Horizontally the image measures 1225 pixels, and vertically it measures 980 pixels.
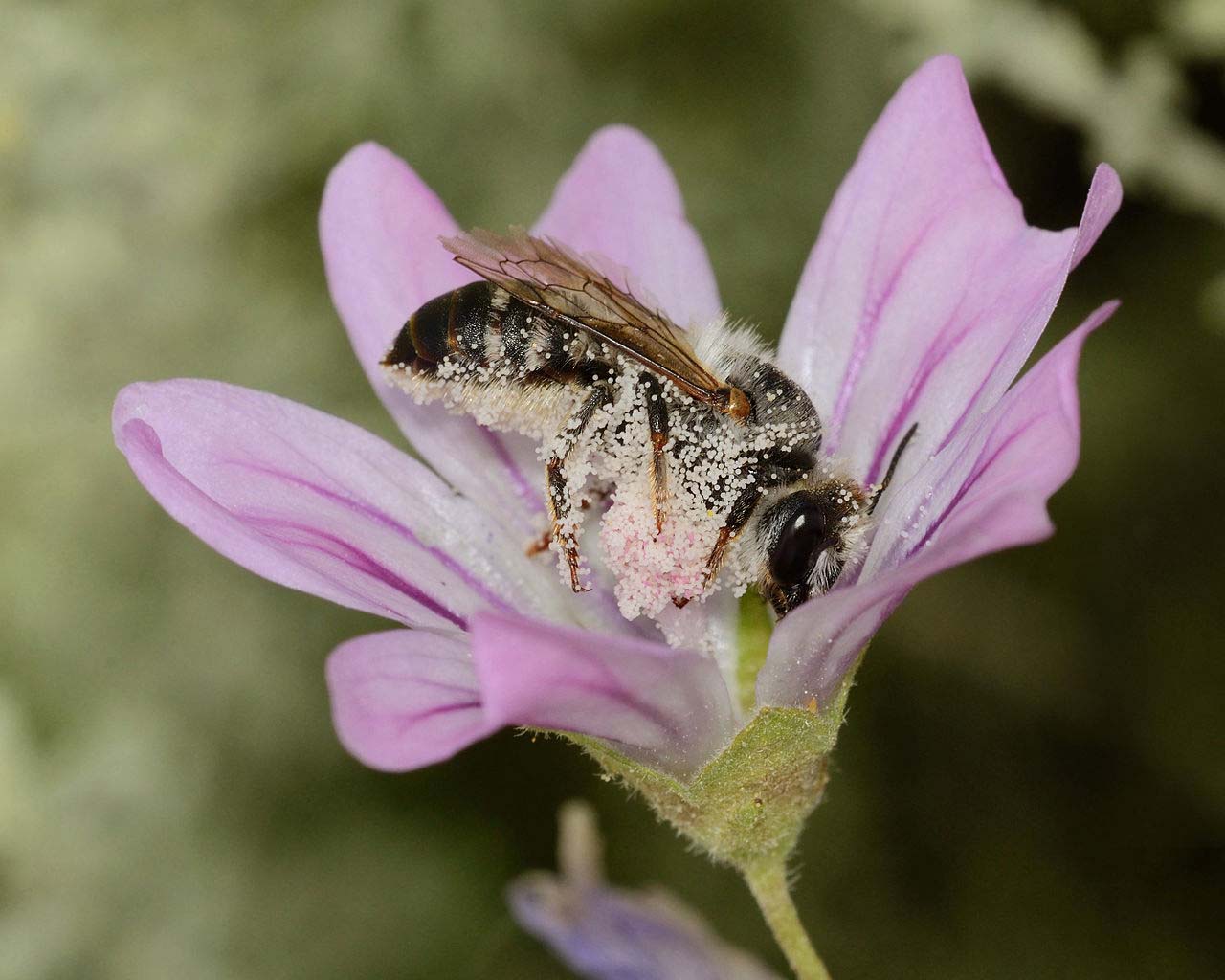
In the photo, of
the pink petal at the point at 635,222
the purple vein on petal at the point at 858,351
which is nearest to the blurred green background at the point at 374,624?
the pink petal at the point at 635,222

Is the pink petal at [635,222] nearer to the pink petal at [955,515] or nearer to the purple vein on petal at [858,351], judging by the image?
the purple vein on petal at [858,351]

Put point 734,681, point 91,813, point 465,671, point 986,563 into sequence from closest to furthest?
point 465,671
point 734,681
point 91,813
point 986,563

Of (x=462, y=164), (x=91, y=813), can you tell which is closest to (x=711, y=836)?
(x=91, y=813)

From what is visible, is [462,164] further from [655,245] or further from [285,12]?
[655,245]

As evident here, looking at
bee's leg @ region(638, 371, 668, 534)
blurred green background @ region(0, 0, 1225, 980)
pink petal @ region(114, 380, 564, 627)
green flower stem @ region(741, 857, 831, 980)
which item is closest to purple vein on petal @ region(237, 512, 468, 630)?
pink petal @ region(114, 380, 564, 627)

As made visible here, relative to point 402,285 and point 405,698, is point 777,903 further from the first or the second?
point 402,285

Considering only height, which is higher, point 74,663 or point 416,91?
point 416,91
